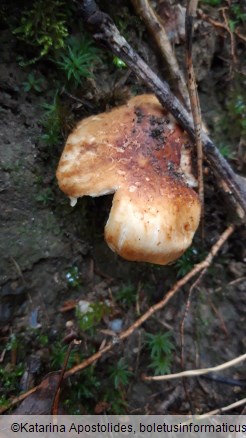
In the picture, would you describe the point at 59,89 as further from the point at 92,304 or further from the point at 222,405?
the point at 222,405

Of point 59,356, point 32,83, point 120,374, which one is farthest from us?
point 120,374

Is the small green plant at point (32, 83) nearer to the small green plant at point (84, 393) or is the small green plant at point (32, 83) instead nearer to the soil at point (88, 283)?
the soil at point (88, 283)

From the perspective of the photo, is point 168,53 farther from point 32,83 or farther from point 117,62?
point 32,83

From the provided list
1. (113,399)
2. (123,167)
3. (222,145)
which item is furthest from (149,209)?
(113,399)

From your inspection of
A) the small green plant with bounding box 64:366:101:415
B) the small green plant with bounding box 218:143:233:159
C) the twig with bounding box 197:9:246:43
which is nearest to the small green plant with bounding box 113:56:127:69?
the twig with bounding box 197:9:246:43

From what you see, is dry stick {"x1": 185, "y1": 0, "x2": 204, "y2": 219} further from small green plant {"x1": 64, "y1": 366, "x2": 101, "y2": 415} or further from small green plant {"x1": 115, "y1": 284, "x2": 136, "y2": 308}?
small green plant {"x1": 64, "y1": 366, "x2": 101, "y2": 415}

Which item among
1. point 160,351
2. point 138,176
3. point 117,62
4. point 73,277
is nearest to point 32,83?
point 117,62

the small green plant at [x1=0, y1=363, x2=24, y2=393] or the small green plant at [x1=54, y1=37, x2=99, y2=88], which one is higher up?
the small green plant at [x1=54, y1=37, x2=99, y2=88]
